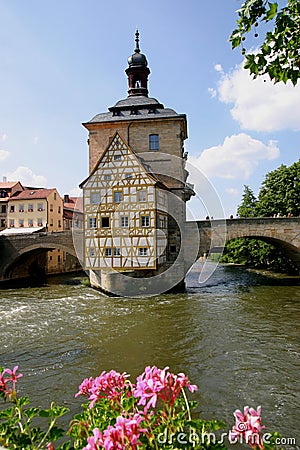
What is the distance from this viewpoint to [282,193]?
30016 millimetres

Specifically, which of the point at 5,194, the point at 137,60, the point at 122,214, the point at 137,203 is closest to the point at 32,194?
the point at 5,194

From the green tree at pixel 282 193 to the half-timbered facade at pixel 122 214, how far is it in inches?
492

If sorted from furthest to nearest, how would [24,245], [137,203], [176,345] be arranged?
1. [24,245]
2. [137,203]
3. [176,345]

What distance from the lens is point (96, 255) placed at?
20.6m

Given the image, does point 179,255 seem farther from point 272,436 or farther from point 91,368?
point 272,436

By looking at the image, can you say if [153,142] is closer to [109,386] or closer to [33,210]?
[33,210]

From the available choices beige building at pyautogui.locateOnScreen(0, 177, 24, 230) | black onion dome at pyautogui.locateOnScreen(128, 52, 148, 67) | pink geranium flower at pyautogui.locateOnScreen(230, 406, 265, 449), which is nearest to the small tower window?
black onion dome at pyautogui.locateOnScreen(128, 52, 148, 67)

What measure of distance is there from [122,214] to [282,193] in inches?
613

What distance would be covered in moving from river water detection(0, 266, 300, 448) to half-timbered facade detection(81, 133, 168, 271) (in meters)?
2.23

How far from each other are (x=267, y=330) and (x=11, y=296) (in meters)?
14.5

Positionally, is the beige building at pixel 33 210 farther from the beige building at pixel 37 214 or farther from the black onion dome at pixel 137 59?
the black onion dome at pixel 137 59

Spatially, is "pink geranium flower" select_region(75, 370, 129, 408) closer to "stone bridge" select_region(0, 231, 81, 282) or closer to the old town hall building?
the old town hall building

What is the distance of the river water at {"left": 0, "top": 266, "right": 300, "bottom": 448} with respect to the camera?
706cm

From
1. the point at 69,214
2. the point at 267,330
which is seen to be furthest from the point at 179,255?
the point at 69,214
